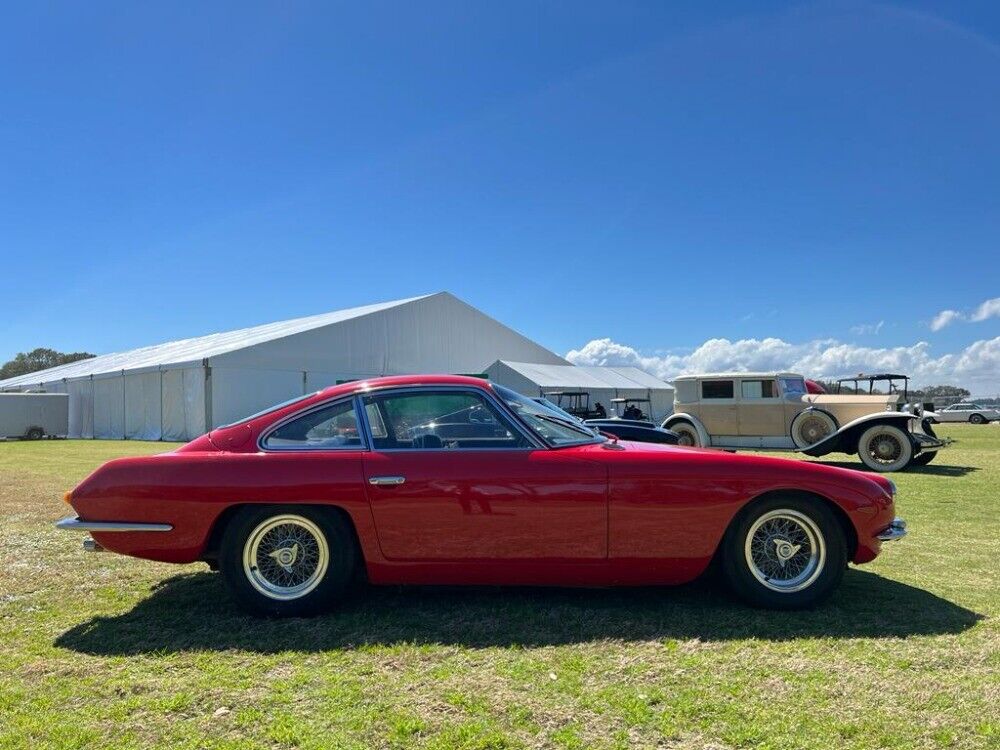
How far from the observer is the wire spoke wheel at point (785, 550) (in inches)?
148

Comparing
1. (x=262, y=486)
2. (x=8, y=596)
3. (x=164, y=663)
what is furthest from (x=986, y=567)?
(x=8, y=596)

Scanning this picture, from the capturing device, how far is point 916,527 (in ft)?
21.0

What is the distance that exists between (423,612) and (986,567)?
12.8 ft

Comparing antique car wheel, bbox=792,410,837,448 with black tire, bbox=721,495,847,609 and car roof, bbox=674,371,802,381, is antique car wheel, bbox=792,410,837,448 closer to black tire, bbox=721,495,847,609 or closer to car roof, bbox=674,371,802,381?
car roof, bbox=674,371,802,381

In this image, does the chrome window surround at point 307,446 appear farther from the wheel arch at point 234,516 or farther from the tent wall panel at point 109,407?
the tent wall panel at point 109,407

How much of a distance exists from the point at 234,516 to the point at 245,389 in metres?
22.3

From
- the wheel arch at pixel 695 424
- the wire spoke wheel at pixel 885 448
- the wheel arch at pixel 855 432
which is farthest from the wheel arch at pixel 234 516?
the wheel arch at pixel 695 424

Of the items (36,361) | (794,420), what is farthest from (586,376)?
(36,361)

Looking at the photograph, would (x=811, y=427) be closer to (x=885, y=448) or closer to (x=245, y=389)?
(x=885, y=448)

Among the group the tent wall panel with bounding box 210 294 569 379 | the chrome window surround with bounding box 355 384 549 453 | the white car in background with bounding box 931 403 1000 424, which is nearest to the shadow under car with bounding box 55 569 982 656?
the chrome window surround with bounding box 355 384 549 453

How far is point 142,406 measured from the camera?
85.6ft

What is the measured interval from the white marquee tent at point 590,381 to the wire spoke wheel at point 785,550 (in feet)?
72.2

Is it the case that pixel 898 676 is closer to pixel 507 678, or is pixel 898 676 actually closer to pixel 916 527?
pixel 507 678

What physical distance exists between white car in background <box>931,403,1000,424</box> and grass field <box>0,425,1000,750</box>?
148 feet
